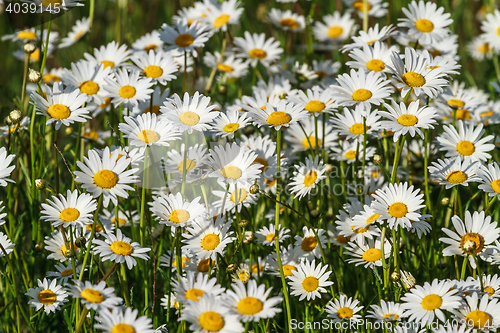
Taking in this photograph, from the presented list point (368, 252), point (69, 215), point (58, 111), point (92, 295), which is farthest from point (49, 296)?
point (368, 252)

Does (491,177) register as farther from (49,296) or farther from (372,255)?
(49,296)

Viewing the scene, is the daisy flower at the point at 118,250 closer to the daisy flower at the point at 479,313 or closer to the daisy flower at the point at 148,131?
the daisy flower at the point at 148,131

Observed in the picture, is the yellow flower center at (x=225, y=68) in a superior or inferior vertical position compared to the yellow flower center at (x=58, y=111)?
superior

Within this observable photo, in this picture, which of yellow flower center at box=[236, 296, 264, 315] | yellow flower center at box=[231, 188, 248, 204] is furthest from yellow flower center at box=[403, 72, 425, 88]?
yellow flower center at box=[236, 296, 264, 315]

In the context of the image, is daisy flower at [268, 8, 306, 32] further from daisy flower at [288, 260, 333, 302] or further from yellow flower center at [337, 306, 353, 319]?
yellow flower center at [337, 306, 353, 319]

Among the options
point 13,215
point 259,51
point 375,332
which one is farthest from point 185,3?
point 375,332

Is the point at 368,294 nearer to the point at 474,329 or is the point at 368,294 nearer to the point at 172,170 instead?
the point at 474,329

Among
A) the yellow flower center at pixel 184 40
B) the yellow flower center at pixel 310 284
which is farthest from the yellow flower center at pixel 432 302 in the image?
the yellow flower center at pixel 184 40
